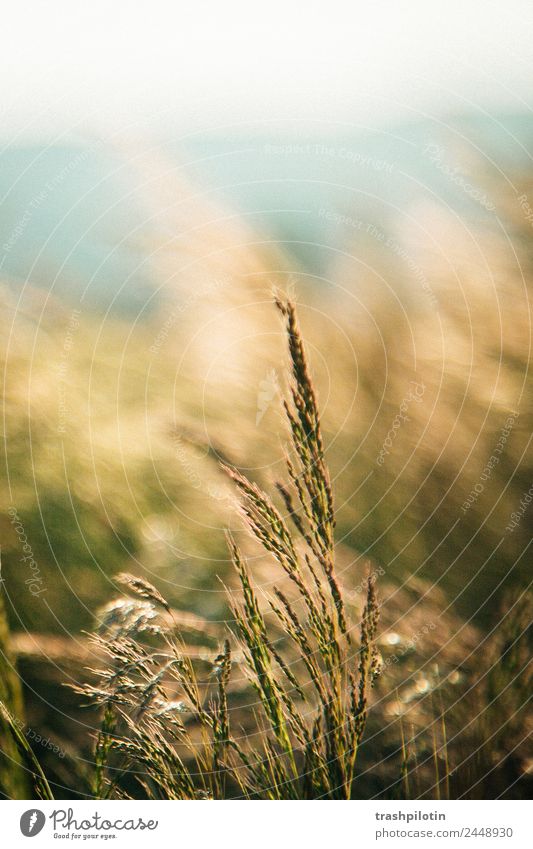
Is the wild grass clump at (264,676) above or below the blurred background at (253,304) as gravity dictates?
below

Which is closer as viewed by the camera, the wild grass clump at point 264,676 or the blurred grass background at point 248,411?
the wild grass clump at point 264,676
